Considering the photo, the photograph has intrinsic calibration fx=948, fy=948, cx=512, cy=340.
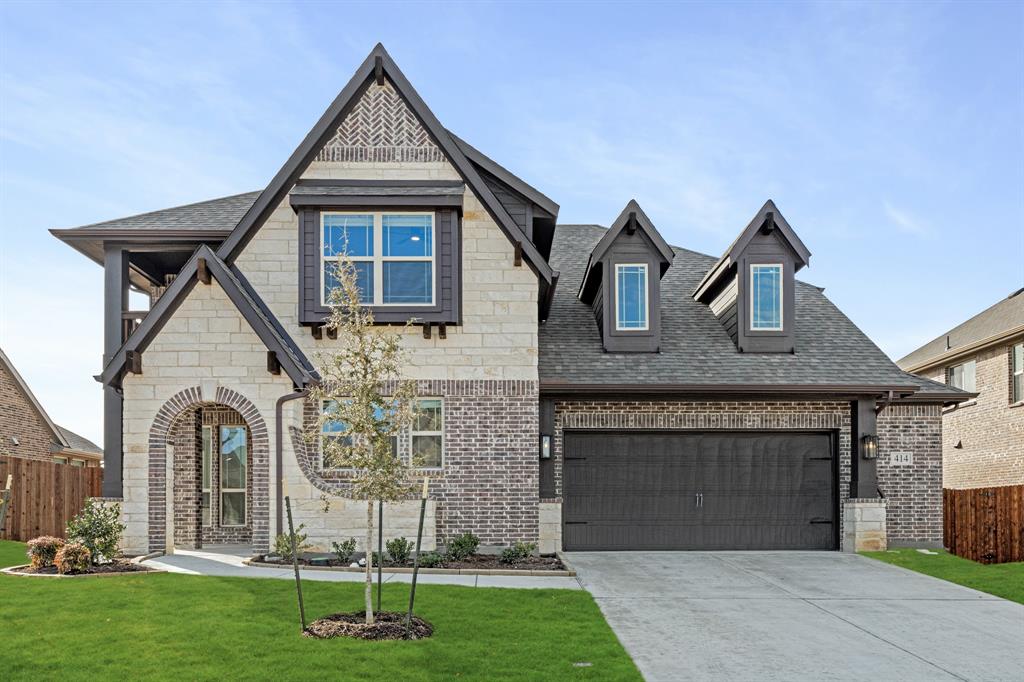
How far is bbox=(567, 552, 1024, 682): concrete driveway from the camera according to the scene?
360 inches

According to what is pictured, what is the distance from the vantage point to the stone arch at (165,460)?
51.1ft

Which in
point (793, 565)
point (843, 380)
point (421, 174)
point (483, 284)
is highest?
point (421, 174)

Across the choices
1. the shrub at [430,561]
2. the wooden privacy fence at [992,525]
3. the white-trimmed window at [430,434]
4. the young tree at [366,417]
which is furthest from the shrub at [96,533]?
the wooden privacy fence at [992,525]

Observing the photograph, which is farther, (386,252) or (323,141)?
(323,141)

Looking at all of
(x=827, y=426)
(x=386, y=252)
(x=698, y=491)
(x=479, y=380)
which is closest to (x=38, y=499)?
(x=386, y=252)

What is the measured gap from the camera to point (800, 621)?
11.2 m

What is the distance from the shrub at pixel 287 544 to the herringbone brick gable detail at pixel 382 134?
6.84 meters

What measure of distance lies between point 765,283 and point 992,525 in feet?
19.8

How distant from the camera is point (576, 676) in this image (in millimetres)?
8398

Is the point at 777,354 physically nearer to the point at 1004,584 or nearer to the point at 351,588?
the point at 1004,584

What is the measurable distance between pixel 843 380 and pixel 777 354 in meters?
1.45

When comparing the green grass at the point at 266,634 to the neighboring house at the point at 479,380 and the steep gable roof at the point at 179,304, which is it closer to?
the neighboring house at the point at 479,380

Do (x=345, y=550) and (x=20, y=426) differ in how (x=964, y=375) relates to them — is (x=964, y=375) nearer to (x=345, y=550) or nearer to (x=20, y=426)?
(x=345, y=550)

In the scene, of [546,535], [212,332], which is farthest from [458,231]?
[546,535]
